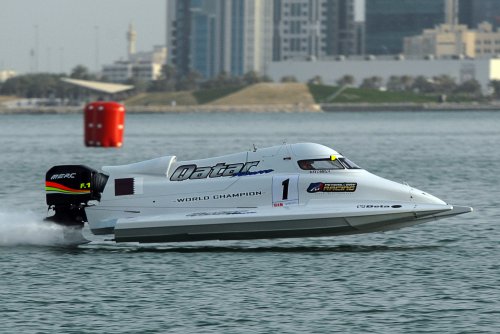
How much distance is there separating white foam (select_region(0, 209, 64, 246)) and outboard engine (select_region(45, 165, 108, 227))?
0.90 meters

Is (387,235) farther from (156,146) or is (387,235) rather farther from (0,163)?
(156,146)

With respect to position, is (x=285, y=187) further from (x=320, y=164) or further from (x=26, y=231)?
(x=26, y=231)

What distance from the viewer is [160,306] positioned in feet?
69.1

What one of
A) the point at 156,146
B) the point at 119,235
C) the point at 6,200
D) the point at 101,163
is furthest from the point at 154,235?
the point at 156,146

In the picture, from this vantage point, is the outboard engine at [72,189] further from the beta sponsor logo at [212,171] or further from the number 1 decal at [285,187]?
the number 1 decal at [285,187]

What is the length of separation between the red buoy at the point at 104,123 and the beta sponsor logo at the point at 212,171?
42.9 meters

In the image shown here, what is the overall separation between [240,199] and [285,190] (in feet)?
3.08

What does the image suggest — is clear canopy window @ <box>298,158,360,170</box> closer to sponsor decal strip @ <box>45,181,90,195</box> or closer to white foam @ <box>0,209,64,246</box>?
sponsor decal strip @ <box>45,181,90,195</box>

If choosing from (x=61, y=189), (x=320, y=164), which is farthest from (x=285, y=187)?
(x=61, y=189)

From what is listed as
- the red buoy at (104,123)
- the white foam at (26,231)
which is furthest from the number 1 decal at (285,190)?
the red buoy at (104,123)

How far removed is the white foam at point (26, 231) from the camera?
27.2 m

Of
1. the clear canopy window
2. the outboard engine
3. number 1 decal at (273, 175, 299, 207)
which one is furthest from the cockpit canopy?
the outboard engine

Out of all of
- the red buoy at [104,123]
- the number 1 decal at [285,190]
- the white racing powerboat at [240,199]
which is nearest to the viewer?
the white racing powerboat at [240,199]

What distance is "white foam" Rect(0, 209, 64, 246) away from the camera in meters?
27.2
